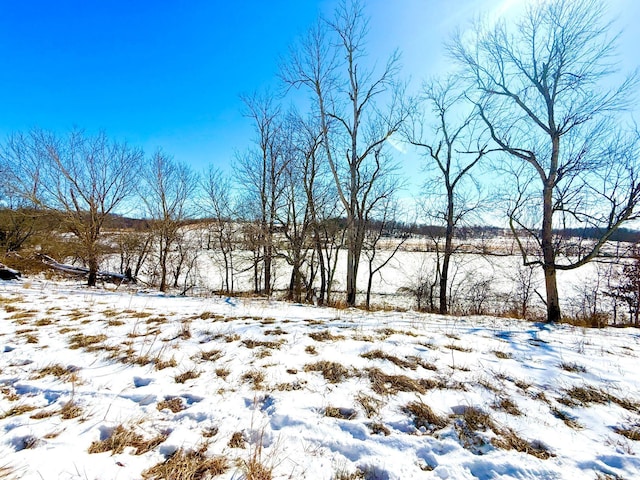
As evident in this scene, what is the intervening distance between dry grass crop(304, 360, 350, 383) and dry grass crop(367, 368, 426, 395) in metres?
0.31

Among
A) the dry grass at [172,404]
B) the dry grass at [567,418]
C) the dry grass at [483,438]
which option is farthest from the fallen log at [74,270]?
the dry grass at [567,418]

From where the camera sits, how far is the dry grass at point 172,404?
2.29 meters

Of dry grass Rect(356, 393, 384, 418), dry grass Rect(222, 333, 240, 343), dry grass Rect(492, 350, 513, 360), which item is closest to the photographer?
dry grass Rect(356, 393, 384, 418)

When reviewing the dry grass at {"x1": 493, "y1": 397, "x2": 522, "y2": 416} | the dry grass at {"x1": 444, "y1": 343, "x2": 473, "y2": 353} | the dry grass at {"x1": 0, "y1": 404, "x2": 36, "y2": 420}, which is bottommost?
the dry grass at {"x1": 0, "y1": 404, "x2": 36, "y2": 420}

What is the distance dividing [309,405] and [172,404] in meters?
1.29

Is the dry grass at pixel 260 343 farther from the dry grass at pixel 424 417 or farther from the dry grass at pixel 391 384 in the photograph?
the dry grass at pixel 424 417

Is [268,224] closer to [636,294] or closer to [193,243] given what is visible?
[193,243]

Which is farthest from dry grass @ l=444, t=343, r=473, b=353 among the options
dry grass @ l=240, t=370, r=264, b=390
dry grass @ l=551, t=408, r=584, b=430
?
dry grass @ l=240, t=370, r=264, b=390

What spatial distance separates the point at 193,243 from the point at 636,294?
26.5 metres

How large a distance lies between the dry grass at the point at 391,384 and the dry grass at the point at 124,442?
1990 millimetres

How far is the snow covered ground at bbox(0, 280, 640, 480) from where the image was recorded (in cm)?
171

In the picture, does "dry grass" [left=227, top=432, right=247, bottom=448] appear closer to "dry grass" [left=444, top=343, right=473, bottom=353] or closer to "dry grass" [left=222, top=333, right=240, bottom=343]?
"dry grass" [left=222, top=333, right=240, bottom=343]

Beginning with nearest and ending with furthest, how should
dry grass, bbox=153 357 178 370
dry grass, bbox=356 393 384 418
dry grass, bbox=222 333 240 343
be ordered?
dry grass, bbox=356 393 384 418 → dry grass, bbox=153 357 178 370 → dry grass, bbox=222 333 240 343

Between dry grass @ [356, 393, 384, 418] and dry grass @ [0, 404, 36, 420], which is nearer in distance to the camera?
dry grass @ [0, 404, 36, 420]
